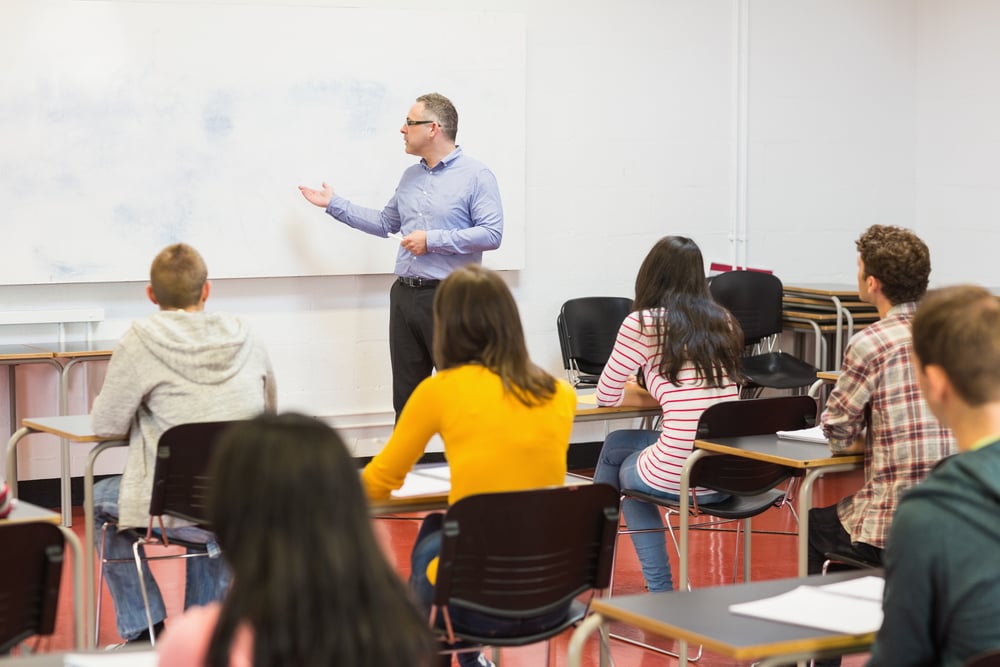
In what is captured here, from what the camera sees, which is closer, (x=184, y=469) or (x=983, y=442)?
(x=983, y=442)

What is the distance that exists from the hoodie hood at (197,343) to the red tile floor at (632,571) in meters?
0.84

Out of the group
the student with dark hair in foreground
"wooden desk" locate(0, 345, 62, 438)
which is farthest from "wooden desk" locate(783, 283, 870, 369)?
the student with dark hair in foreground

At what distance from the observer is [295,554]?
4.13 feet

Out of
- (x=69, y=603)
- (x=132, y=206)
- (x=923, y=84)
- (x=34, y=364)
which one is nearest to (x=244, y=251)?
(x=132, y=206)

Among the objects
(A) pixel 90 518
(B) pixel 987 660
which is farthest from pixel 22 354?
(B) pixel 987 660

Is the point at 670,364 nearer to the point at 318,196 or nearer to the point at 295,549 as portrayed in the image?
the point at 318,196

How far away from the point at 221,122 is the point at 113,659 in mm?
4114

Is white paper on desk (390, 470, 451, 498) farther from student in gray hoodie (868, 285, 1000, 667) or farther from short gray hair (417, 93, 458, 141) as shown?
short gray hair (417, 93, 458, 141)

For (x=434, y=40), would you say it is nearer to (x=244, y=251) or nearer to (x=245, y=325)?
(x=244, y=251)

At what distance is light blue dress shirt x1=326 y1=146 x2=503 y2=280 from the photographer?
5336 millimetres

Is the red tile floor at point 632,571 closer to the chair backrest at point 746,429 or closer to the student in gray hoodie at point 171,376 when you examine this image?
the chair backrest at point 746,429

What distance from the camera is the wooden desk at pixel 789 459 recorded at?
324cm

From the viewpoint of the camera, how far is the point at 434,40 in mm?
5910

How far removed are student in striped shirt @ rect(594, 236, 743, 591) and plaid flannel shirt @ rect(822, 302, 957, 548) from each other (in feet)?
2.36
